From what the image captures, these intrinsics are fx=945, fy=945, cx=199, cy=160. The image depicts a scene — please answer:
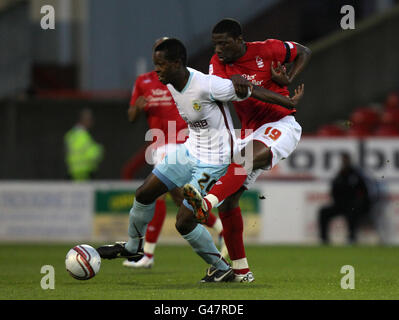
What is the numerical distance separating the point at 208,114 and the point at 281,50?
1151 mm

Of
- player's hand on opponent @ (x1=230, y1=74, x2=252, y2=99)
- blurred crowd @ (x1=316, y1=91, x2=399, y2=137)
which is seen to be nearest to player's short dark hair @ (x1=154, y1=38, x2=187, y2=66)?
player's hand on opponent @ (x1=230, y1=74, x2=252, y2=99)

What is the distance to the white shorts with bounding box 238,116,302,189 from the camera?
25.7 ft

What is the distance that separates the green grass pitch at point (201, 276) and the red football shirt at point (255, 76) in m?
1.41

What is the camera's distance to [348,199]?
16.0m

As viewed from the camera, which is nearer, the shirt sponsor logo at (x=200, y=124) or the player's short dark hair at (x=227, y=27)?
the shirt sponsor logo at (x=200, y=124)

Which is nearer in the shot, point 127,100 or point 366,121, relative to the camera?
point 366,121

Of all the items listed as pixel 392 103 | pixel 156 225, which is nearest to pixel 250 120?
pixel 156 225

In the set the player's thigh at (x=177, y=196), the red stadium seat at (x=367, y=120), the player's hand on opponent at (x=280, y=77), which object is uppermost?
the player's hand on opponent at (x=280, y=77)

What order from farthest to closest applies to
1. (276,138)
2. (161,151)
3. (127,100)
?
(127,100)
(161,151)
(276,138)

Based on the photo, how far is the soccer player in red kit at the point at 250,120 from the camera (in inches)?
305

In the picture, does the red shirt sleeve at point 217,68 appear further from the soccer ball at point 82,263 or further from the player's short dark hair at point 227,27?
the soccer ball at point 82,263
